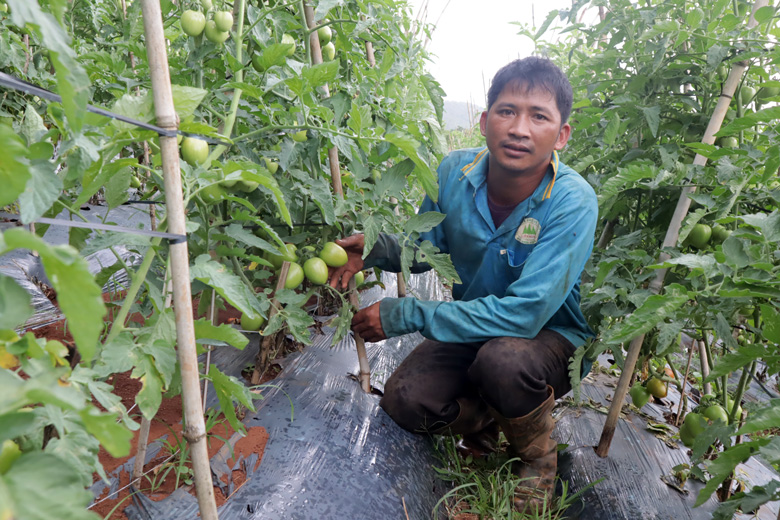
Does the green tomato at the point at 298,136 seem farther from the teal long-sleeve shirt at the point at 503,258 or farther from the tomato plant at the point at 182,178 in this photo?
the teal long-sleeve shirt at the point at 503,258

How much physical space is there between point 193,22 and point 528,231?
1.17m

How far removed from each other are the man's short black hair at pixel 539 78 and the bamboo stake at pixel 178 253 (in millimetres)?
1224

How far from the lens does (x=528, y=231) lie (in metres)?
1.76

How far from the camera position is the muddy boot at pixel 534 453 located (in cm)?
164

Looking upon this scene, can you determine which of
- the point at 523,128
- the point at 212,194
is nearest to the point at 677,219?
the point at 523,128

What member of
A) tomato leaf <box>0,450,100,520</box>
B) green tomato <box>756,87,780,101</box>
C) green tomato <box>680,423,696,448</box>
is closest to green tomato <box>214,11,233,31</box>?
tomato leaf <box>0,450,100,520</box>

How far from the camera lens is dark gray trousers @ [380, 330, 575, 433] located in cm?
160

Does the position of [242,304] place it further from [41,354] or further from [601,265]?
[601,265]

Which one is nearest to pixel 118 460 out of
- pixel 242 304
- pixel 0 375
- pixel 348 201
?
pixel 242 304

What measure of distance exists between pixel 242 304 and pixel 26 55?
191 cm

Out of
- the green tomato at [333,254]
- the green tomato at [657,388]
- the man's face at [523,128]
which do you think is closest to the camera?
the green tomato at [333,254]

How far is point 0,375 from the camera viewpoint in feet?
1.54

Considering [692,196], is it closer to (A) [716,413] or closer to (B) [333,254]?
(A) [716,413]

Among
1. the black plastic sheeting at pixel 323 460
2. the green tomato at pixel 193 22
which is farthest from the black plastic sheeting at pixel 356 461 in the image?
the green tomato at pixel 193 22
